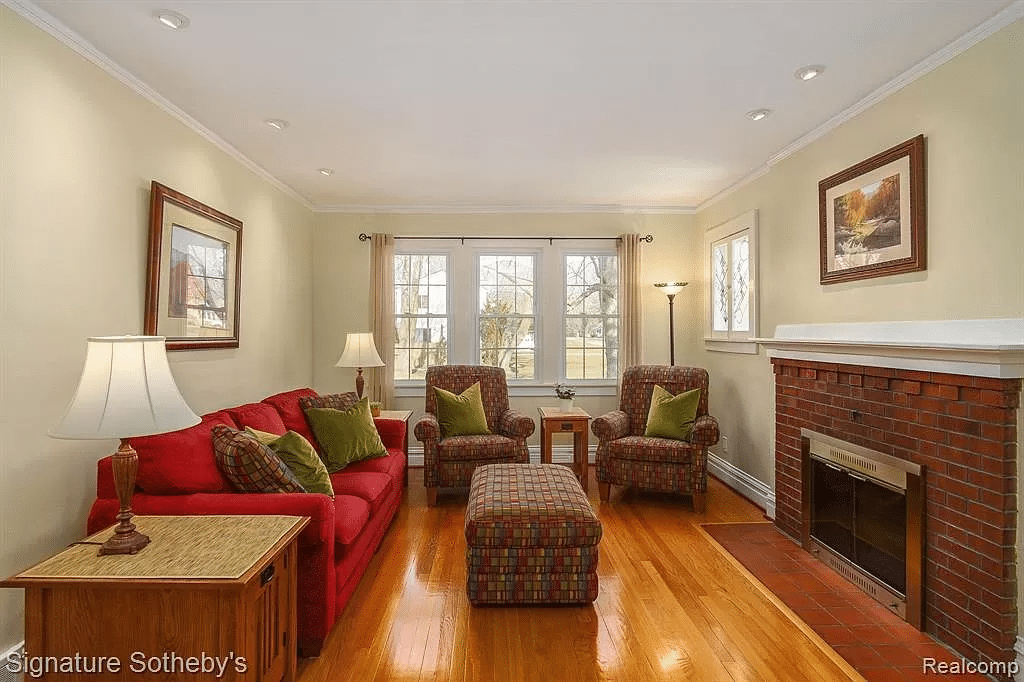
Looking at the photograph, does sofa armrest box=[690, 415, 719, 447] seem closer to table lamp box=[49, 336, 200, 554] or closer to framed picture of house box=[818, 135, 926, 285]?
framed picture of house box=[818, 135, 926, 285]

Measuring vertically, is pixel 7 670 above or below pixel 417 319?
below

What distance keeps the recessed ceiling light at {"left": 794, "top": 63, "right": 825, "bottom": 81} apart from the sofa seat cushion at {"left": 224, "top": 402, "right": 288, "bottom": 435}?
3.45 m

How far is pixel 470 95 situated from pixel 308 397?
7.78 feet

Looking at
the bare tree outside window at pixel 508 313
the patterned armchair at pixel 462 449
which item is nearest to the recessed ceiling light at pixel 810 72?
the patterned armchair at pixel 462 449

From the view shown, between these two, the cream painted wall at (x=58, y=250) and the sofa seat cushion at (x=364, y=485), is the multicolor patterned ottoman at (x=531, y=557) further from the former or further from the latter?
the cream painted wall at (x=58, y=250)

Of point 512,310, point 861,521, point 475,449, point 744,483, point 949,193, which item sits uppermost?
point 949,193

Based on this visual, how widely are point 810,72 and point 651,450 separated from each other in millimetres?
2774

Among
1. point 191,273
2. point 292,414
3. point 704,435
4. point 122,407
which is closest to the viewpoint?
point 122,407

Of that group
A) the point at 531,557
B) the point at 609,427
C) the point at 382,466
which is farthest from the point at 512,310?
the point at 531,557

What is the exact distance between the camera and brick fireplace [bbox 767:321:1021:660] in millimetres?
2309

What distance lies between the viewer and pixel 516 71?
116 inches

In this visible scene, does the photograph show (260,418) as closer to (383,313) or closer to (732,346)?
(383,313)

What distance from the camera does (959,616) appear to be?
2.51m

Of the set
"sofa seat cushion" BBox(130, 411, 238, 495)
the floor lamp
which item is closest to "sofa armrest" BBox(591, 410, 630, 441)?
the floor lamp
